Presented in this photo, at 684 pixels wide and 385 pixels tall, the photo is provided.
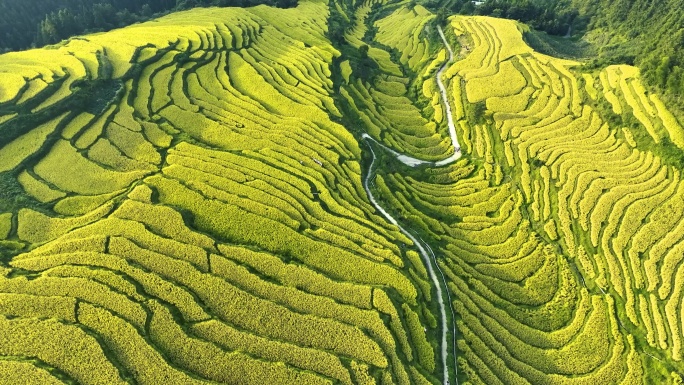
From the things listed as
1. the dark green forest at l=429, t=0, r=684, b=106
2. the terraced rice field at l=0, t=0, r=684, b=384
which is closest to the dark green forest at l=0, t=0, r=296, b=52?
the terraced rice field at l=0, t=0, r=684, b=384

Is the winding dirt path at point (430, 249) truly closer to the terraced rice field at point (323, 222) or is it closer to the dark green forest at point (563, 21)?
the terraced rice field at point (323, 222)

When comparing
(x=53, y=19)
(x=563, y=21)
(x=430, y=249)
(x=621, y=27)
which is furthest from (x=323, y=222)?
(x=563, y=21)

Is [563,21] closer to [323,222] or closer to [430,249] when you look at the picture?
[430,249]

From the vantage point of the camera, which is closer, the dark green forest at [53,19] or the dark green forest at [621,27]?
the dark green forest at [621,27]

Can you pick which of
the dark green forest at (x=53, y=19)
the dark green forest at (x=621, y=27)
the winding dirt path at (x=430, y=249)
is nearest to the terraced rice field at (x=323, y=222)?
the winding dirt path at (x=430, y=249)

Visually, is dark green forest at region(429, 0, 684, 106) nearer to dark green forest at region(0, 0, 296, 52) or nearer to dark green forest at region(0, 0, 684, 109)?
dark green forest at region(0, 0, 684, 109)
